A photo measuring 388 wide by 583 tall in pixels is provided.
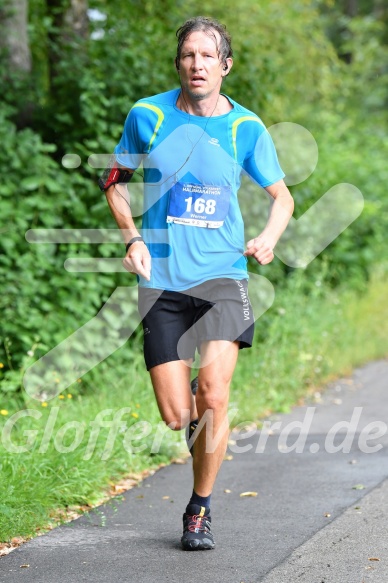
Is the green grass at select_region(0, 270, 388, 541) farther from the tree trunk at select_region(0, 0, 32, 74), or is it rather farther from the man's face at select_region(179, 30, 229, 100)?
the tree trunk at select_region(0, 0, 32, 74)

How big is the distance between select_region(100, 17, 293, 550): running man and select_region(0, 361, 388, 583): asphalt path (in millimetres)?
318

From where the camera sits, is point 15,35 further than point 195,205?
Yes

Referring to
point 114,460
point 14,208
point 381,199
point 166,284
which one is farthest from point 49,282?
point 381,199

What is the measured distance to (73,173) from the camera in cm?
940

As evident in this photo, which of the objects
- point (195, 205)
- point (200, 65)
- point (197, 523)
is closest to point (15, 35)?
point (200, 65)

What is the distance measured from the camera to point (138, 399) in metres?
7.79

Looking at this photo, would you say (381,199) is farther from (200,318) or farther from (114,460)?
(200,318)

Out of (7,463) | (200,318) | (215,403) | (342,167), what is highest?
(200,318)

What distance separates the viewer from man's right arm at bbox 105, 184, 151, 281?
16.3 ft

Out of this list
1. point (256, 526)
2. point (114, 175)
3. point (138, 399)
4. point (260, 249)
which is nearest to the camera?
point (260, 249)

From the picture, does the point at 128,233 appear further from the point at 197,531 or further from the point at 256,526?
the point at 256,526

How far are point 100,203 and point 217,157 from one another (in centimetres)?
428

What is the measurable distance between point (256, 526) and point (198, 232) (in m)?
1.60

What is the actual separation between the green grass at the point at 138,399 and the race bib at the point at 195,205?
1.69 meters
